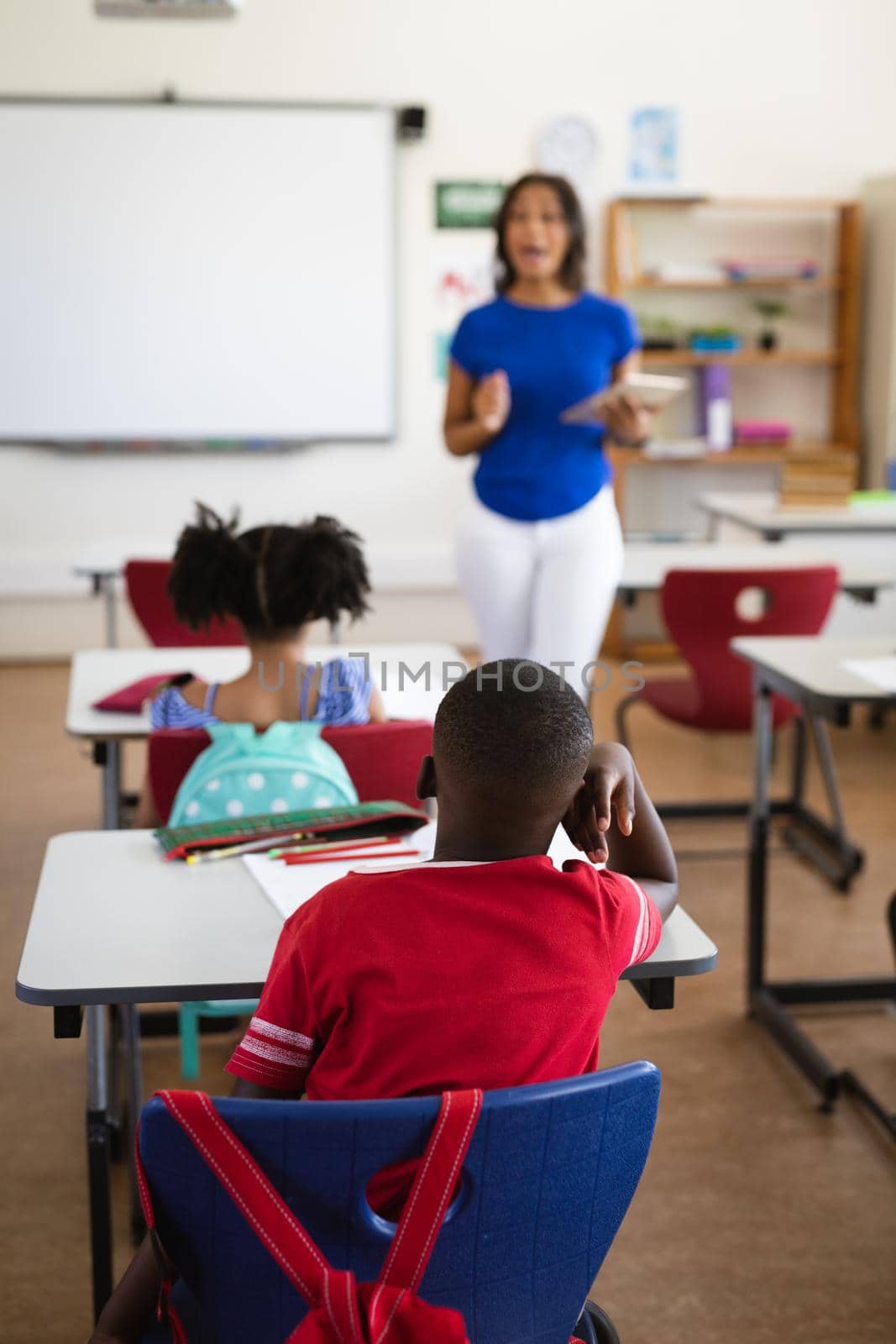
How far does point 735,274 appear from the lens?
6.16 metres

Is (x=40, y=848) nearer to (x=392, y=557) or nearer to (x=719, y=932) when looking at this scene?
(x=719, y=932)

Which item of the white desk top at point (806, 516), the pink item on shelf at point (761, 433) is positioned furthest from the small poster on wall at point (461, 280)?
the white desk top at point (806, 516)

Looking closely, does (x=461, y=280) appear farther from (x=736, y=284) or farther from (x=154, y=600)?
(x=154, y=600)

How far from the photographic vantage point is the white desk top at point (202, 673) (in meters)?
2.53

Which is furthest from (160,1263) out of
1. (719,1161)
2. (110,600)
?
(110,600)

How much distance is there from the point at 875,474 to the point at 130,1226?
5.30 m

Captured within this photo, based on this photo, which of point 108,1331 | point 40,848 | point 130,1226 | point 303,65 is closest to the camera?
point 108,1331

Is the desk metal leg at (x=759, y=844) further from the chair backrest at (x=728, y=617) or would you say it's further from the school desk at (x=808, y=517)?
the school desk at (x=808, y=517)

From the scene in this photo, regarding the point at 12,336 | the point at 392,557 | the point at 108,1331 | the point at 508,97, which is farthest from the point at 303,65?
the point at 108,1331

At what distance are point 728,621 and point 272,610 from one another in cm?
170

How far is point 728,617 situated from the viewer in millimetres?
3637

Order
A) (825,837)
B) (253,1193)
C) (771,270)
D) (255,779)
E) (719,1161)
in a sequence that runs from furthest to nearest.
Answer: (771,270) → (825,837) → (719,1161) → (255,779) → (253,1193)

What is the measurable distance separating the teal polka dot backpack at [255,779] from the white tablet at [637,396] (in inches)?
54.5

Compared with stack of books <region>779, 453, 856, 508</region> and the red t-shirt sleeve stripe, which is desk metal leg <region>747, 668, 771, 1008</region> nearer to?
the red t-shirt sleeve stripe
